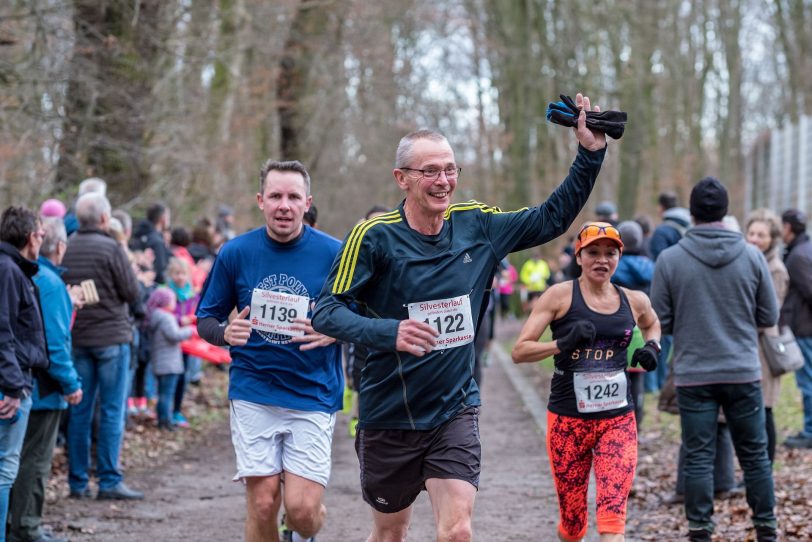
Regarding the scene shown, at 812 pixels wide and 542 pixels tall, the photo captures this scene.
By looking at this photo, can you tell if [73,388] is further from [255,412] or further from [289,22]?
[289,22]

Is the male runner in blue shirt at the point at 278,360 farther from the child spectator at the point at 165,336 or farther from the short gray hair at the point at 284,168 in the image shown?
the child spectator at the point at 165,336

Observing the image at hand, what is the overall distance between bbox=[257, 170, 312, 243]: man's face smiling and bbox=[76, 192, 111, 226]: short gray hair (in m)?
3.59

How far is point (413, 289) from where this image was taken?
5430 millimetres

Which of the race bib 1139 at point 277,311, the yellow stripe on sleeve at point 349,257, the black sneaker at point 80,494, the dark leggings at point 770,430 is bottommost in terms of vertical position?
the black sneaker at point 80,494

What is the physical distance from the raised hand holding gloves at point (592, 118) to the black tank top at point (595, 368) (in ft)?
4.97

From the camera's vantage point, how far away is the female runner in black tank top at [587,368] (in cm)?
656

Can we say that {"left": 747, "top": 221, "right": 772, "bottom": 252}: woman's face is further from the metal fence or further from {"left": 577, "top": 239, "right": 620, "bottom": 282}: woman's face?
the metal fence

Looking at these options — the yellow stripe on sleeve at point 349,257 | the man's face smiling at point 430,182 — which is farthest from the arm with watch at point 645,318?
the yellow stripe on sleeve at point 349,257

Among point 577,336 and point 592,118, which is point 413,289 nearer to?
point 592,118

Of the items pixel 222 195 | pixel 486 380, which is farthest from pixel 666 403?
pixel 222 195

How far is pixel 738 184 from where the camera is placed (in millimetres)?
42688

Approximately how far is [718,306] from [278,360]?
2.86 meters

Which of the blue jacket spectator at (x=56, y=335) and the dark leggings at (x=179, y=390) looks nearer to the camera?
the blue jacket spectator at (x=56, y=335)

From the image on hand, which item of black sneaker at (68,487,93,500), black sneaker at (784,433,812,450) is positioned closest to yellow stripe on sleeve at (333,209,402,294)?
black sneaker at (68,487,93,500)
